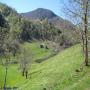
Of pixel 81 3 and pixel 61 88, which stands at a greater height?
pixel 81 3

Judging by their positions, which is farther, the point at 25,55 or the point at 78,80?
the point at 25,55

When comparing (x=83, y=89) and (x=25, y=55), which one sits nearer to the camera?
(x=83, y=89)

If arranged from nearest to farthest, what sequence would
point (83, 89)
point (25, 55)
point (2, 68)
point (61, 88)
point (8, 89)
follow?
point (83, 89)
point (61, 88)
point (8, 89)
point (25, 55)
point (2, 68)

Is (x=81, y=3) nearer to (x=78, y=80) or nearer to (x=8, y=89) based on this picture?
(x=78, y=80)

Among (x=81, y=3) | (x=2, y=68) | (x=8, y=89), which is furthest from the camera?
(x=2, y=68)

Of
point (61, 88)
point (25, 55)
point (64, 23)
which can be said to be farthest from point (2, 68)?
point (61, 88)

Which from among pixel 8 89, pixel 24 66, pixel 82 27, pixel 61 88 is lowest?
pixel 8 89

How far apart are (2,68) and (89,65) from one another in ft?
427

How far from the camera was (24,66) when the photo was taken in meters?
121

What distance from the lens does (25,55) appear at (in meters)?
128

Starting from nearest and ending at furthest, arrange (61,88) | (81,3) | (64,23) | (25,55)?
(61,88) → (81,3) → (64,23) → (25,55)

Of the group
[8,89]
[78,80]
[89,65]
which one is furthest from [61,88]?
[8,89]

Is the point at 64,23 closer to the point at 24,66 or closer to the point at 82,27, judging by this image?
the point at 82,27

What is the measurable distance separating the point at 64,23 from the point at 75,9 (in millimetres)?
6750
